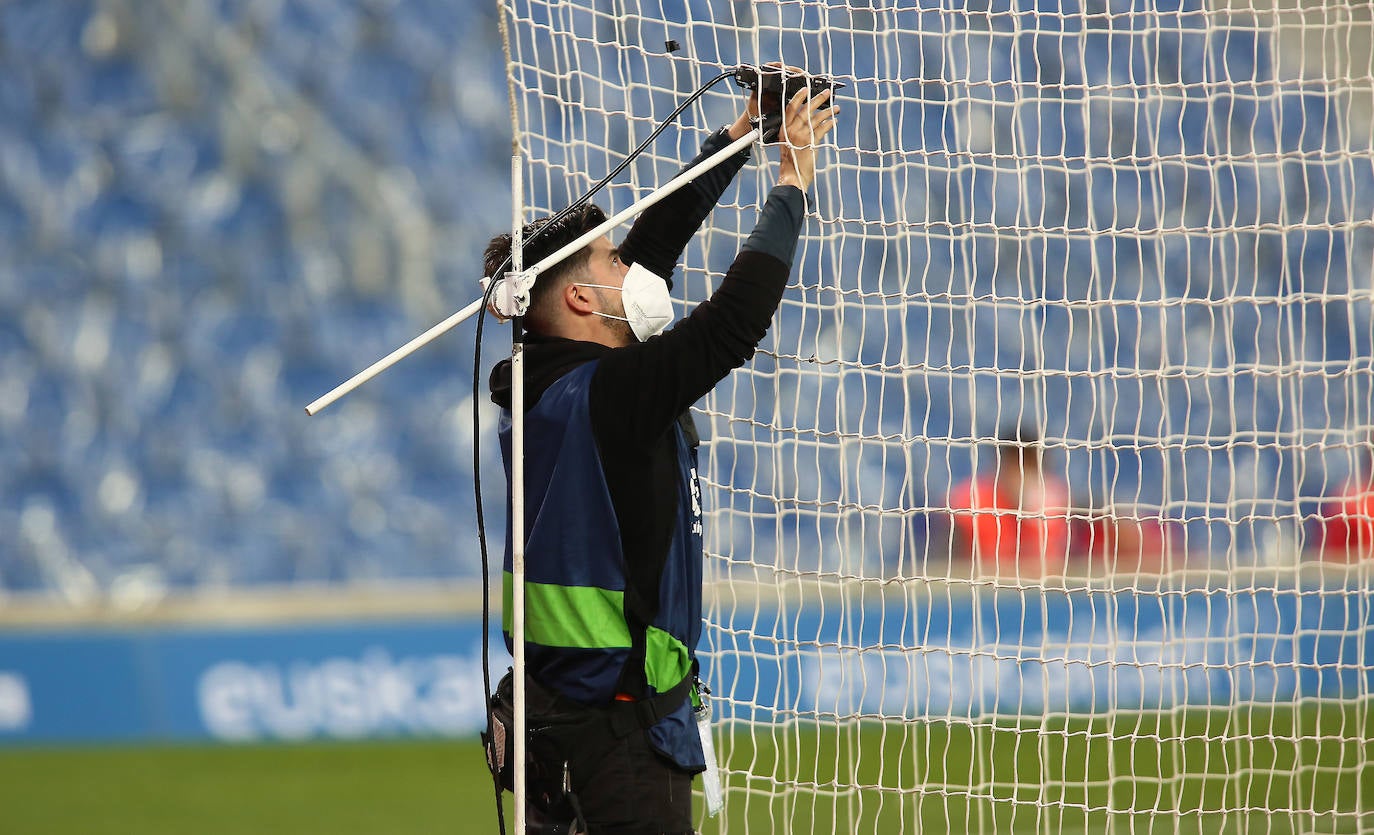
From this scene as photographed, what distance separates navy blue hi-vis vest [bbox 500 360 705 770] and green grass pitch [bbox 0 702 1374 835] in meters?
1.88

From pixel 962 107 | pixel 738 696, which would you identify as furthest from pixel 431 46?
pixel 738 696

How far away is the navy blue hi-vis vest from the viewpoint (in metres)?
1.92

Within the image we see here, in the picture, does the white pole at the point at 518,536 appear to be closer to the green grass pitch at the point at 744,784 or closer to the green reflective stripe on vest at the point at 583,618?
the green reflective stripe on vest at the point at 583,618

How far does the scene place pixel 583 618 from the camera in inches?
75.9

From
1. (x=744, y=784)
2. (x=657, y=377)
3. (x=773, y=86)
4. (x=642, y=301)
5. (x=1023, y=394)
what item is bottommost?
(x=744, y=784)

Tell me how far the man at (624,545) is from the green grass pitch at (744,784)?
6.05 ft

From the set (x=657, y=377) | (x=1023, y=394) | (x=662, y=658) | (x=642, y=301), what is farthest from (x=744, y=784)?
(x=657, y=377)

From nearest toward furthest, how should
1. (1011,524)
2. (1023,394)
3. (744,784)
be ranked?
(1023,394)
(744,784)
(1011,524)

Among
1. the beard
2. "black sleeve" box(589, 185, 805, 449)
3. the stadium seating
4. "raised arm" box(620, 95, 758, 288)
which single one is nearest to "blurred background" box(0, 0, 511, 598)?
the stadium seating

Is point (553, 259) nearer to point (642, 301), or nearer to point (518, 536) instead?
point (642, 301)

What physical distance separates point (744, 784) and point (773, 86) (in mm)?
3108

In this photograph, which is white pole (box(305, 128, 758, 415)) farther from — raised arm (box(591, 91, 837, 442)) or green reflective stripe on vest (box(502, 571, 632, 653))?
green reflective stripe on vest (box(502, 571, 632, 653))

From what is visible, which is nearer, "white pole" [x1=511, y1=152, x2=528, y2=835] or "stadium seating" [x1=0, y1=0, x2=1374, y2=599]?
"white pole" [x1=511, y1=152, x2=528, y2=835]

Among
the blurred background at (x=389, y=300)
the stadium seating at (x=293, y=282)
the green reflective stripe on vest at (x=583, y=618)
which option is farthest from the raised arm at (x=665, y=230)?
the stadium seating at (x=293, y=282)
